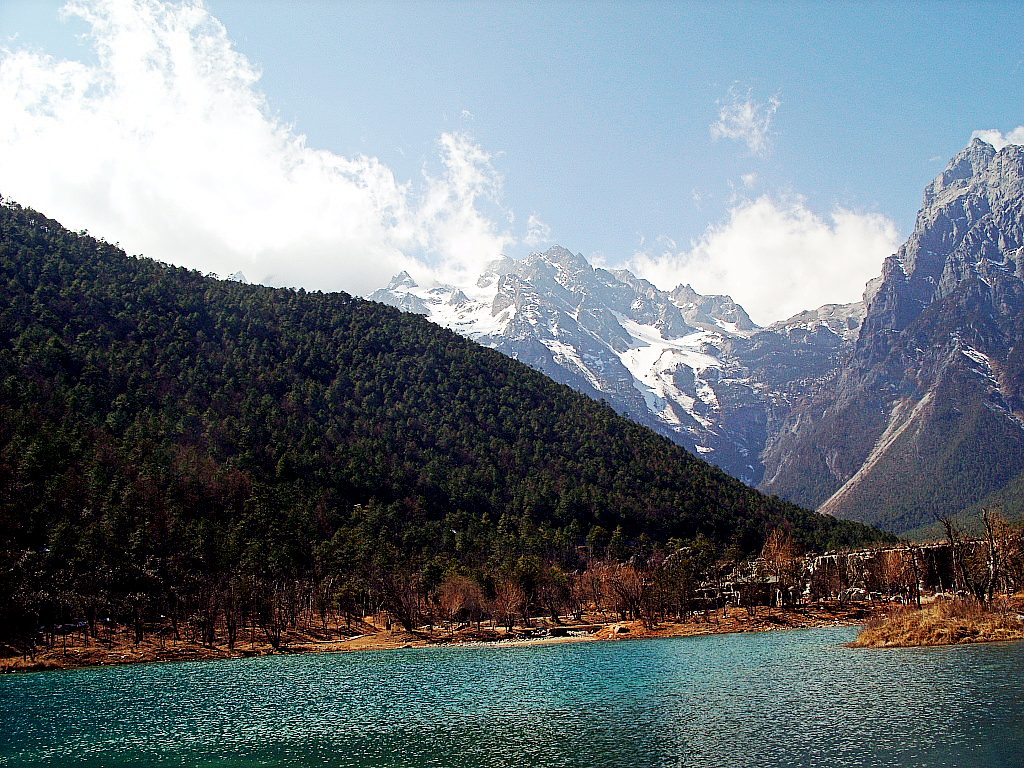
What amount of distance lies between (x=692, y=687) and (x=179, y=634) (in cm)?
8373

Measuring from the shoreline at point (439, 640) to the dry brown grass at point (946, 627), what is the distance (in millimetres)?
33441

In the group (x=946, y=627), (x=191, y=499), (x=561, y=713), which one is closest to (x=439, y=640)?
(x=191, y=499)

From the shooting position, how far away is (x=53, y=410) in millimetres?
150375

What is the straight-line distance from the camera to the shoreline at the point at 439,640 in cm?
9888

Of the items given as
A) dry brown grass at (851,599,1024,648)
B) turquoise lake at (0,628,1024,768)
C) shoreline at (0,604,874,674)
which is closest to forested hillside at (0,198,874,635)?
shoreline at (0,604,874,674)

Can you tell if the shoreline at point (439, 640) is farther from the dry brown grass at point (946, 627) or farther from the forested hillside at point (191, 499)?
the dry brown grass at point (946, 627)

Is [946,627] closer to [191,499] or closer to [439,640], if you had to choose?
[439,640]

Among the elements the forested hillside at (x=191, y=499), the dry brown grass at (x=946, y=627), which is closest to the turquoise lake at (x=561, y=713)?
the dry brown grass at (x=946, y=627)

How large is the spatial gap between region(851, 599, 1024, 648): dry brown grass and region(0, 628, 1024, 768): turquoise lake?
15.4 ft

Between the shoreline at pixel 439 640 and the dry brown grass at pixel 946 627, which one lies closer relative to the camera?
the dry brown grass at pixel 946 627

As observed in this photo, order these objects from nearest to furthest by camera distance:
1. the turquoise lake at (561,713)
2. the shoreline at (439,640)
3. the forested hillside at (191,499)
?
1. the turquoise lake at (561,713)
2. the shoreline at (439,640)
3. the forested hillside at (191,499)

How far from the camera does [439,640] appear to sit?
119 meters

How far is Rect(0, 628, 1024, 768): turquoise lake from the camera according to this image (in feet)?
126

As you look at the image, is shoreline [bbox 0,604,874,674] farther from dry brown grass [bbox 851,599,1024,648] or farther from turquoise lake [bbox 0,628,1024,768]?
dry brown grass [bbox 851,599,1024,648]
